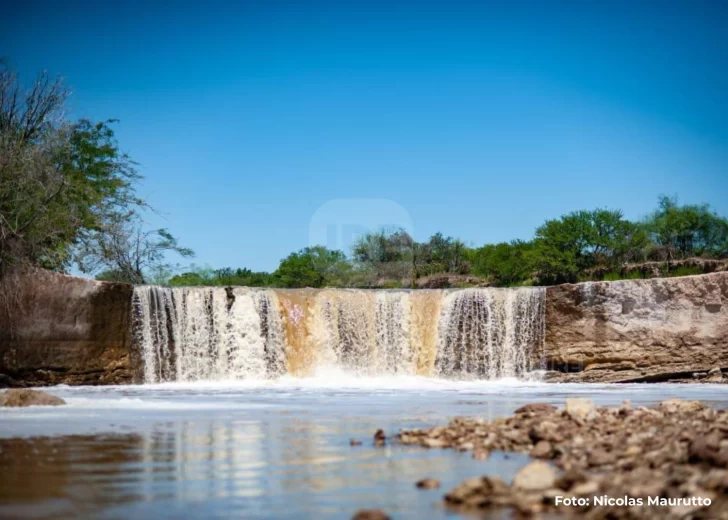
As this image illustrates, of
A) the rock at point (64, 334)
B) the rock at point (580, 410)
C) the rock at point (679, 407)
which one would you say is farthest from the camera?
the rock at point (64, 334)

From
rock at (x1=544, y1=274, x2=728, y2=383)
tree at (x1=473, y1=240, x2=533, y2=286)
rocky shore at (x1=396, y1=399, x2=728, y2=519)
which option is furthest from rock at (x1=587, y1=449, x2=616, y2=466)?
tree at (x1=473, y1=240, x2=533, y2=286)

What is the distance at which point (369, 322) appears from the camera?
1162 inches

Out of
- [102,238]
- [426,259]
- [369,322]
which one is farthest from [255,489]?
[426,259]

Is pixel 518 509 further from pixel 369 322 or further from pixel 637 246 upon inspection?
pixel 637 246

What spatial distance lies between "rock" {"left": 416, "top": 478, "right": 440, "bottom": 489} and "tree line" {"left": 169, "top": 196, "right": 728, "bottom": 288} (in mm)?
33611

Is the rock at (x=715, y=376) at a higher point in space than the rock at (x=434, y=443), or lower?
lower

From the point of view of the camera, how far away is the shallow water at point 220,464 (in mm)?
5656

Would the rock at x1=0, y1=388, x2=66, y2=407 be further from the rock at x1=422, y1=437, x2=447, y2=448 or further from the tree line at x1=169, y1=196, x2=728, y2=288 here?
the tree line at x1=169, y1=196, x2=728, y2=288

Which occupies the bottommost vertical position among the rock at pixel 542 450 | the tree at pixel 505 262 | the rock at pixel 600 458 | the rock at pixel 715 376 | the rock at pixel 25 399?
the rock at pixel 715 376

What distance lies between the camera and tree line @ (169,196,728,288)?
1813 inches

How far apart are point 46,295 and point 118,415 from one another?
13845 millimetres

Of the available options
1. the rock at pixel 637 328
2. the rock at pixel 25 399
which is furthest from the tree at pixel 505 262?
the rock at pixel 25 399

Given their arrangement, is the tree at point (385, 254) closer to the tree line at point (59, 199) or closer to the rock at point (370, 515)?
the tree line at point (59, 199)

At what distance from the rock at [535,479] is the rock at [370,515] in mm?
1219
